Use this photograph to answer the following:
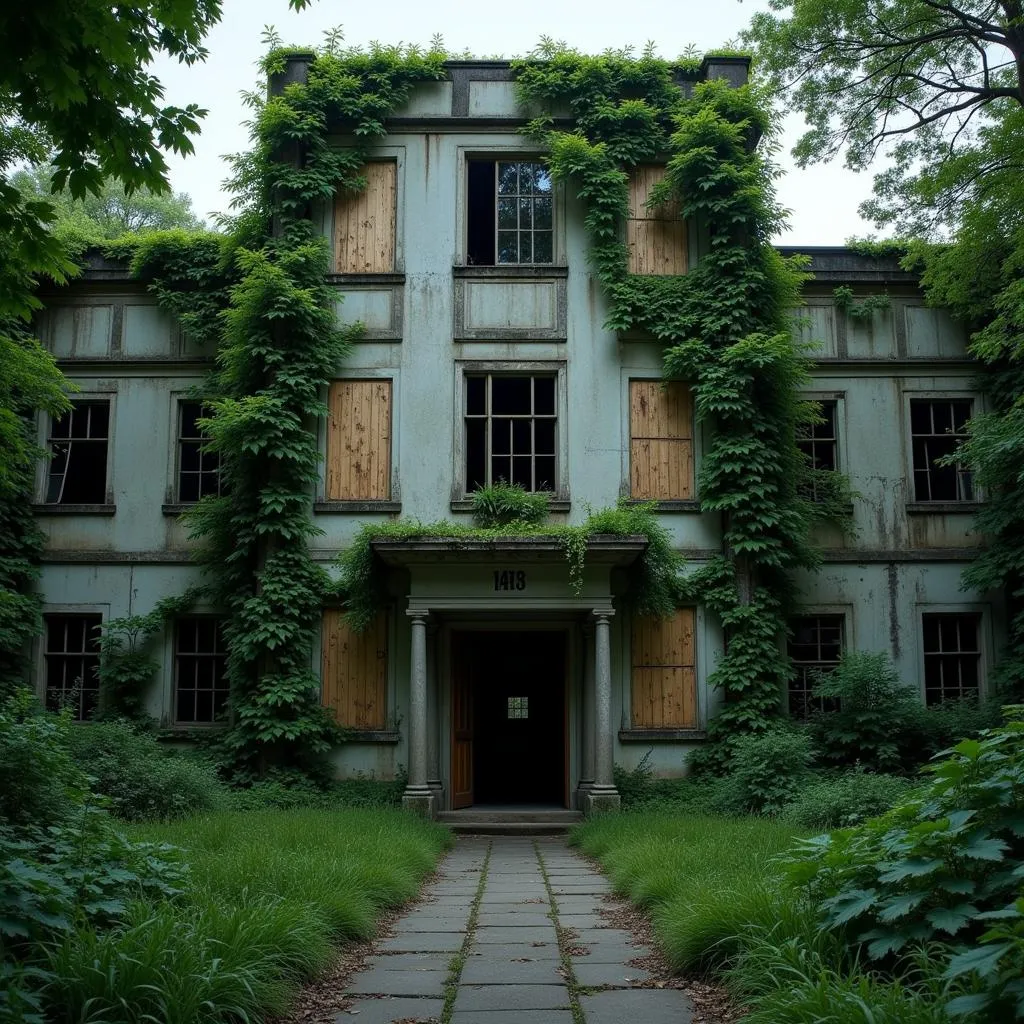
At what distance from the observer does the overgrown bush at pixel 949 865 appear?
14.4 ft

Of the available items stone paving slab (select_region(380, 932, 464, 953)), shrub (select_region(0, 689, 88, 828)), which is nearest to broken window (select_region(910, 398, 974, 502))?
stone paving slab (select_region(380, 932, 464, 953))

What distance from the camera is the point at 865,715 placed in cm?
1420

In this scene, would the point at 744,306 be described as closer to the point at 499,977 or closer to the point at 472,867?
the point at 472,867

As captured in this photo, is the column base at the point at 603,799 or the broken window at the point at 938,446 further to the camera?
the broken window at the point at 938,446

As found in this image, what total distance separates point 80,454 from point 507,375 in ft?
21.2

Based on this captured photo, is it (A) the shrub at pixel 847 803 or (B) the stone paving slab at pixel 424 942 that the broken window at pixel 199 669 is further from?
(B) the stone paving slab at pixel 424 942

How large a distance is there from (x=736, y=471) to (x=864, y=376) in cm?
330

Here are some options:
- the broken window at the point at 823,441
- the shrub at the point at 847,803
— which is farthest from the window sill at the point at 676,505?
the shrub at the point at 847,803

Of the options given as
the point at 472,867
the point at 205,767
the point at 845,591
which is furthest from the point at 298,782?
the point at 845,591

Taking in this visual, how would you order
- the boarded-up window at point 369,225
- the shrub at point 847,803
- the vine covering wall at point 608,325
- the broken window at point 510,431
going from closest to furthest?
the shrub at point 847,803 → the vine covering wall at point 608,325 → the broken window at point 510,431 → the boarded-up window at point 369,225

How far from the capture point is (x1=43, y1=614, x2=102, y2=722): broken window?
15.8m

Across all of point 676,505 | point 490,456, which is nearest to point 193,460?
point 490,456

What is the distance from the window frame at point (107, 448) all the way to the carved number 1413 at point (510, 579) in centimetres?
609

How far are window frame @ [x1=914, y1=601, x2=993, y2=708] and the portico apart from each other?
15.0ft
